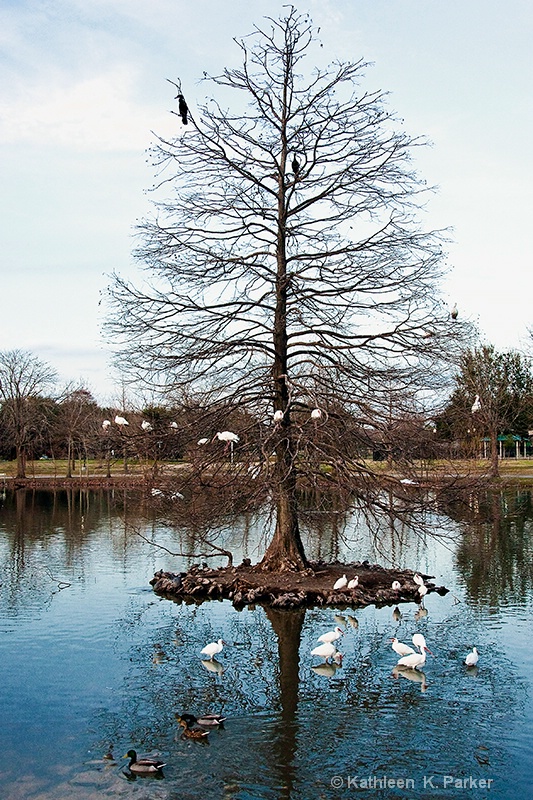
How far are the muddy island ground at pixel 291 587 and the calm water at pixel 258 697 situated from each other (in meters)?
0.35

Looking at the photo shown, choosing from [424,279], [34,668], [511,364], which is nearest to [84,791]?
[34,668]

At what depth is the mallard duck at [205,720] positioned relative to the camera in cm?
834

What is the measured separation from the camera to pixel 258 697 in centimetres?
951

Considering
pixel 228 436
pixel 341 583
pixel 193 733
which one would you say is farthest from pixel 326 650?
pixel 228 436

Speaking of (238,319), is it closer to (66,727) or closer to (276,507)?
(276,507)

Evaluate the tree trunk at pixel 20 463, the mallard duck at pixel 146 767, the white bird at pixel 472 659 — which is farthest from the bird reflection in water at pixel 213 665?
the tree trunk at pixel 20 463

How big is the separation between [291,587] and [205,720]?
638 cm

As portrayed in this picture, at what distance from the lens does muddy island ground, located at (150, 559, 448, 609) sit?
14.2 meters

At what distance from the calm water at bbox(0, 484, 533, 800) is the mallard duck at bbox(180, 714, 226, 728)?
0.16 meters

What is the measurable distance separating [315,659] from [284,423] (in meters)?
Answer: 5.32

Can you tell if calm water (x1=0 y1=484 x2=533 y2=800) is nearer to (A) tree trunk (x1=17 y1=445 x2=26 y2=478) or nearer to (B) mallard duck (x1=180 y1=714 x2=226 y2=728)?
(B) mallard duck (x1=180 y1=714 x2=226 y2=728)

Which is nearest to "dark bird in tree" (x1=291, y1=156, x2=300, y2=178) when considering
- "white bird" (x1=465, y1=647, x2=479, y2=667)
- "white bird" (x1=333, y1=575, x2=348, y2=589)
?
"white bird" (x1=333, y1=575, x2=348, y2=589)

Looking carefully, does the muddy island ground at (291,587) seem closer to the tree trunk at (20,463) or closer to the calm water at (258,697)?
the calm water at (258,697)

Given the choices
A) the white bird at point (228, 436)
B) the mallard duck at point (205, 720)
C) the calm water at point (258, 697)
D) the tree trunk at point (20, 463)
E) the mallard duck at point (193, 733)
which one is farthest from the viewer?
the tree trunk at point (20, 463)
